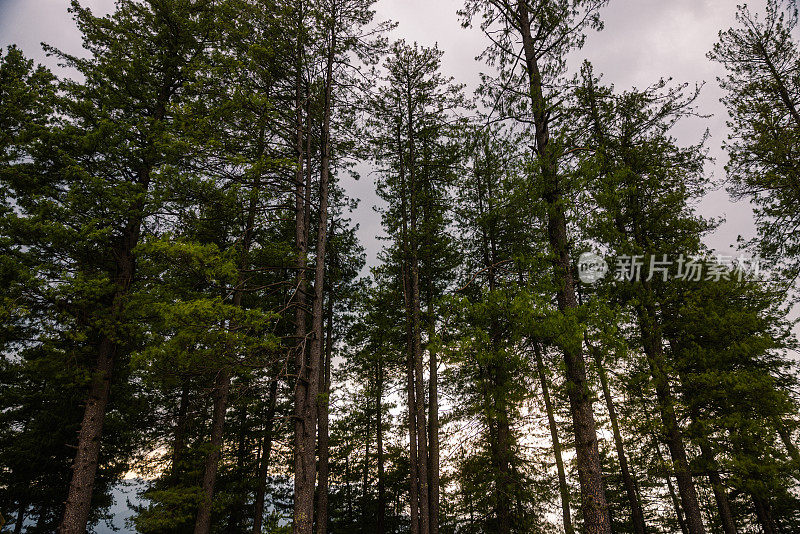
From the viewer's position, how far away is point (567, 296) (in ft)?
24.5

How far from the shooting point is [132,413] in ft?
46.2

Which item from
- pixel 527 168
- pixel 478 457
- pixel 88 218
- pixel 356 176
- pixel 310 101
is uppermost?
pixel 310 101

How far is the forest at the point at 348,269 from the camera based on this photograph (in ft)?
25.2

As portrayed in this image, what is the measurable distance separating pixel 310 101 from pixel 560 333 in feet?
30.0

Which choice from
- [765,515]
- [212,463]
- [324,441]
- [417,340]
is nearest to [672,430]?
[417,340]

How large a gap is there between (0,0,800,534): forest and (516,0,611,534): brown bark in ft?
0.16

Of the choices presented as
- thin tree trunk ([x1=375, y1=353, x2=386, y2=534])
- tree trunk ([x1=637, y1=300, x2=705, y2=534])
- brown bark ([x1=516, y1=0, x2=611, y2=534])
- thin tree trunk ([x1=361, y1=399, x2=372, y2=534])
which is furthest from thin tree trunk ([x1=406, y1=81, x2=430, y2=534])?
thin tree trunk ([x1=361, y1=399, x2=372, y2=534])

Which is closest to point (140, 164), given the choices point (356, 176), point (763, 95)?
point (356, 176)

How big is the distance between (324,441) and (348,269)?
7.18 metres

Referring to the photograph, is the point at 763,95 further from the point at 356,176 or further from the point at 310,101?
the point at 310,101

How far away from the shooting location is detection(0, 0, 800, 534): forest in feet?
25.2

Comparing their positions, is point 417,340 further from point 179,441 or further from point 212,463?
point 179,441

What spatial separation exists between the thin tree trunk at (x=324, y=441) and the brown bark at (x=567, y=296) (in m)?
7.68

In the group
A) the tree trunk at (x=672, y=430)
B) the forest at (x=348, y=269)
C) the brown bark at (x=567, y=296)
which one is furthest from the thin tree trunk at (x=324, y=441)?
the tree trunk at (x=672, y=430)
